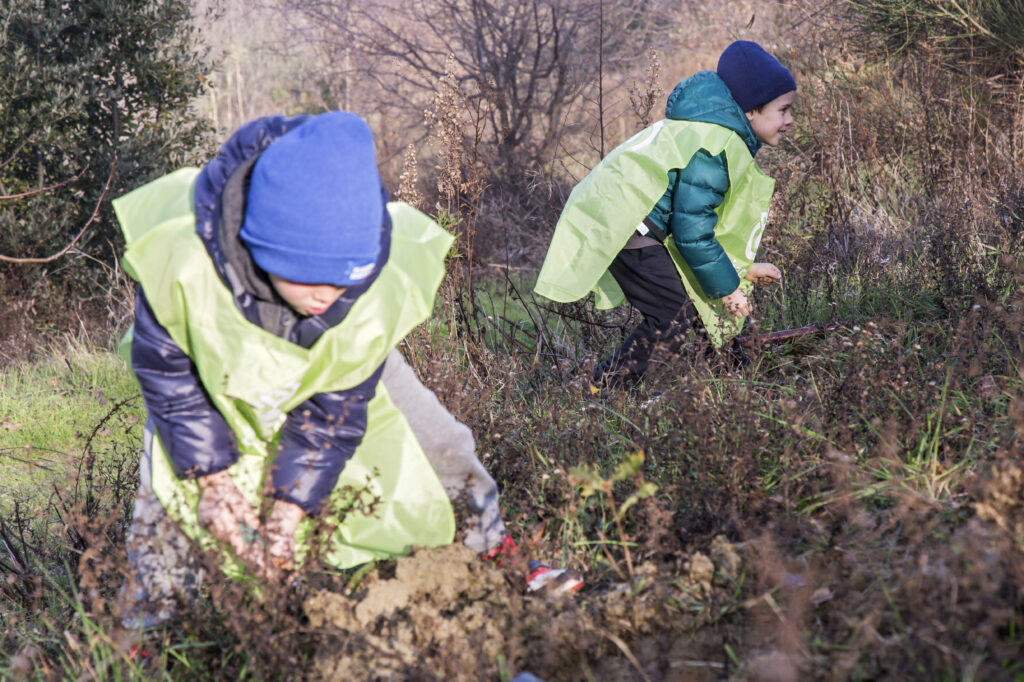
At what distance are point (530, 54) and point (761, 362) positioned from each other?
642 centimetres

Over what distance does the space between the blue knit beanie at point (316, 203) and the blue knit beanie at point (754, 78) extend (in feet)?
7.96

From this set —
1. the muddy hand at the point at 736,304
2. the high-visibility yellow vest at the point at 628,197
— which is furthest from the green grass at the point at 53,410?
the muddy hand at the point at 736,304

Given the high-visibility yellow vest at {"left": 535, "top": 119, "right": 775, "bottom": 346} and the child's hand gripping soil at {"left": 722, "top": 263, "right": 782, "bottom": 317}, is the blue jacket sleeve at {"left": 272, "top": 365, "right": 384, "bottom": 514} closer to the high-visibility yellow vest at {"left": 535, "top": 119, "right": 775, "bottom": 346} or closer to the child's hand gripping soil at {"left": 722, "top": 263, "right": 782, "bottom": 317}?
the high-visibility yellow vest at {"left": 535, "top": 119, "right": 775, "bottom": 346}

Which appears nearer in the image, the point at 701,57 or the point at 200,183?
the point at 200,183

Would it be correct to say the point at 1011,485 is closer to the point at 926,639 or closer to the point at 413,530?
→ the point at 926,639

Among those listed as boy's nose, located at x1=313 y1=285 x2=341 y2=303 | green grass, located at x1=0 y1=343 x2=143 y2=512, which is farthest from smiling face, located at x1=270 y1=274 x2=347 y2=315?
green grass, located at x1=0 y1=343 x2=143 y2=512

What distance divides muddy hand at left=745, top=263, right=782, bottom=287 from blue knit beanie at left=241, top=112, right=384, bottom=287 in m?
2.58

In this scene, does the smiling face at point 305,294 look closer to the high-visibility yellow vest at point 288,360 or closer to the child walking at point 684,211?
the high-visibility yellow vest at point 288,360

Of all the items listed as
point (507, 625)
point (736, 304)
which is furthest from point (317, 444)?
point (736, 304)

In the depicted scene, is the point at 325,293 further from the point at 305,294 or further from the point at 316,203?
the point at 316,203

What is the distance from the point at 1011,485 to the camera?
6.59ft

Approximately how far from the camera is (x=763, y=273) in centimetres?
416

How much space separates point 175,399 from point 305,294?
0.43m

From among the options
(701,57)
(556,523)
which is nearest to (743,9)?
(701,57)
